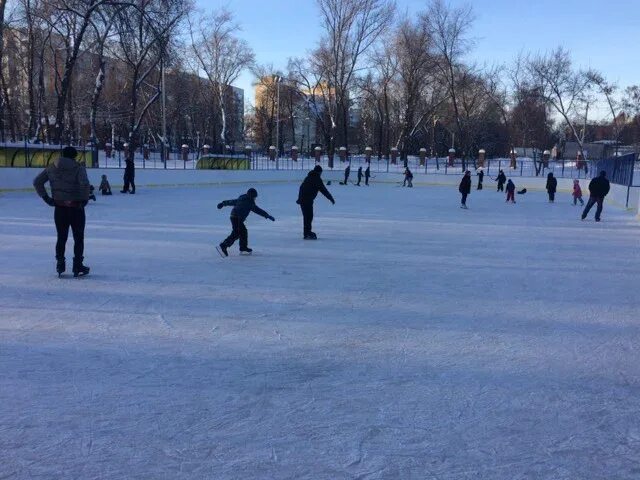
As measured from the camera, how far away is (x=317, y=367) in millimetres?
3781

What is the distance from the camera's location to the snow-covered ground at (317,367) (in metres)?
2.59

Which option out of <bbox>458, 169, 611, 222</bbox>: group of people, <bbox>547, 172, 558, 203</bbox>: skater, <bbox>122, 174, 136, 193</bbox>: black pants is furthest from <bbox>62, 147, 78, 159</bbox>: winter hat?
<bbox>547, 172, 558, 203</bbox>: skater

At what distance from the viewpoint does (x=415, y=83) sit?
4756cm

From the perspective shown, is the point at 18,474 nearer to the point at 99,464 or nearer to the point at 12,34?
the point at 99,464

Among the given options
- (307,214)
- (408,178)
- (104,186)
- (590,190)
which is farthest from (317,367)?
(408,178)

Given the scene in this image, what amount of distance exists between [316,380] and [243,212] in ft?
15.6

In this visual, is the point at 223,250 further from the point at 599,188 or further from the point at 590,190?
the point at 590,190

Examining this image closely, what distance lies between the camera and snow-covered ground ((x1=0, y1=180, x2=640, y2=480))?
259 centimetres

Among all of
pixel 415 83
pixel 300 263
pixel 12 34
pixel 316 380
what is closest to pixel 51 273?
pixel 300 263

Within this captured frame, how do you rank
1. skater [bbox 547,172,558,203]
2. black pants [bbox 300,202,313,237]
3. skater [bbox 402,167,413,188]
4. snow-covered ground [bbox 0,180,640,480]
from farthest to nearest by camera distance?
skater [bbox 402,167,413,188] < skater [bbox 547,172,558,203] < black pants [bbox 300,202,313,237] < snow-covered ground [bbox 0,180,640,480]

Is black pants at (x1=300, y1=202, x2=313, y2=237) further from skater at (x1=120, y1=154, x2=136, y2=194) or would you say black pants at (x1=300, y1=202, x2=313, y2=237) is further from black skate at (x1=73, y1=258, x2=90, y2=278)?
skater at (x1=120, y1=154, x2=136, y2=194)

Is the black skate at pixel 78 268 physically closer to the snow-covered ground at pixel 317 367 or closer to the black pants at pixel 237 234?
the snow-covered ground at pixel 317 367

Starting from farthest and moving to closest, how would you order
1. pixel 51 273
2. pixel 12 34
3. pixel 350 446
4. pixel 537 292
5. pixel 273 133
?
pixel 273 133, pixel 12 34, pixel 51 273, pixel 537 292, pixel 350 446

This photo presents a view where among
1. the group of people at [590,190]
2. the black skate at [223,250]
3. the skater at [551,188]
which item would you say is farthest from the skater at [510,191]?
the black skate at [223,250]
